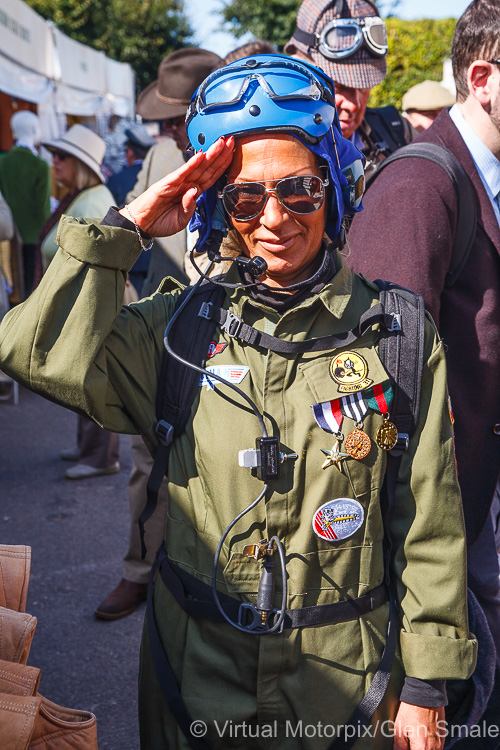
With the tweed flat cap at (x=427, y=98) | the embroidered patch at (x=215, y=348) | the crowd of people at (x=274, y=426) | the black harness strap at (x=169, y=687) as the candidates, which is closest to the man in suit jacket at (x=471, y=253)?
the crowd of people at (x=274, y=426)

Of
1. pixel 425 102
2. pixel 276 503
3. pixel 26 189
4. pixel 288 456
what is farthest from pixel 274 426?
pixel 26 189

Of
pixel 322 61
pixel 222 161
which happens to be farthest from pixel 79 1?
pixel 222 161

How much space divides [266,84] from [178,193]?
1.09 ft

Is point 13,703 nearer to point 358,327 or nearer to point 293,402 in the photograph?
point 293,402

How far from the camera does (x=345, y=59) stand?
12.3 feet

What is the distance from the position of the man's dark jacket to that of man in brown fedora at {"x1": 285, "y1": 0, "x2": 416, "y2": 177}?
1156mm

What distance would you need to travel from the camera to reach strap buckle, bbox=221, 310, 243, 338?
1.92m

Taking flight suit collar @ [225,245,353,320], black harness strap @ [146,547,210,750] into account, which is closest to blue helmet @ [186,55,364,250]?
flight suit collar @ [225,245,353,320]

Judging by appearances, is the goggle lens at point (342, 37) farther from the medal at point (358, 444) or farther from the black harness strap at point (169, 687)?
the black harness strap at point (169, 687)

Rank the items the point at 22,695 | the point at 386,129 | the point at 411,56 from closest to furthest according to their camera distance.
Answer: the point at 22,695 → the point at 386,129 → the point at 411,56

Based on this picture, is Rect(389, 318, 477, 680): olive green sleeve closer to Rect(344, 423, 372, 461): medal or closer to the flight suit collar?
Rect(344, 423, 372, 461): medal

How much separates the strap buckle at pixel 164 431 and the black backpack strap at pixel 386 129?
2.72 m

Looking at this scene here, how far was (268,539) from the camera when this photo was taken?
1838mm

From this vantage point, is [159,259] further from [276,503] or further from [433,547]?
[433,547]
